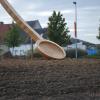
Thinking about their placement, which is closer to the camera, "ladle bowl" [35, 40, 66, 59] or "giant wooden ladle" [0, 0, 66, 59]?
"ladle bowl" [35, 40, 66, 59]

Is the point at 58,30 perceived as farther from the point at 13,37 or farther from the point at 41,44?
the point at 41,44

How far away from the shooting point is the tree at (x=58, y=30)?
46.8 metres

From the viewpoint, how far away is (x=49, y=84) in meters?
13.3

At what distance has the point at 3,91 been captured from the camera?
39.4 ft

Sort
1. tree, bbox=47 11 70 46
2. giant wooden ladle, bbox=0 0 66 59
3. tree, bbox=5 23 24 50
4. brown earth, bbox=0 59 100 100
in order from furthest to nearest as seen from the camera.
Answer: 1. tree, bbox=5 23 24 50
2. tree, bbox=47 11 70 46
3. giant wooden ladle, bbox=0 0 66 59
4. brown earth, bbox=0 59 100 100

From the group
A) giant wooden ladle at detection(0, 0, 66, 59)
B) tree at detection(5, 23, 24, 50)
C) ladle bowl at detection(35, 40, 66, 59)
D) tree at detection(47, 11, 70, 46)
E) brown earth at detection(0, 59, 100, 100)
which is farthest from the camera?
tree at detection(5, 23, 24, 50)

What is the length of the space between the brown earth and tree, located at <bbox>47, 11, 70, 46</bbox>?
29291 millimetres

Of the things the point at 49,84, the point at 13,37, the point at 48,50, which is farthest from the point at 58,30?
the point at 49,84

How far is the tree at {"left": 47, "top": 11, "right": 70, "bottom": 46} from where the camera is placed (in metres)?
46.8

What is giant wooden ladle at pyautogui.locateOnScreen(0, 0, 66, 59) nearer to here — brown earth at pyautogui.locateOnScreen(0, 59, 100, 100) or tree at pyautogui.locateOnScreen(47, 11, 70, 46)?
brown earth at pyautogui.locateOnScreen(0, 59, 100, 100)

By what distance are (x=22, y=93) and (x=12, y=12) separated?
16.9 metres

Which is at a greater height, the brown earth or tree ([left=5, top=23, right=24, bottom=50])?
tree ([left=5, top=23, right=24, bottom=50])

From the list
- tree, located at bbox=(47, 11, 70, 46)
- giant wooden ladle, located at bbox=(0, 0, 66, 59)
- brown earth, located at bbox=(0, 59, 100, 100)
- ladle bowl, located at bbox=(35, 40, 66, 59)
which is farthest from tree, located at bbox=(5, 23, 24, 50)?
brown earth, located at bbox=(0, 59, 100, 100)

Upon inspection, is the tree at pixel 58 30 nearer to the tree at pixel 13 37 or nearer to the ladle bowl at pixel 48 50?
the tree at pixel 13 37
